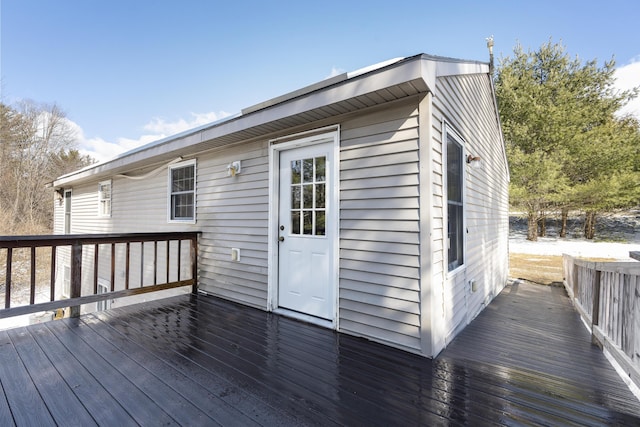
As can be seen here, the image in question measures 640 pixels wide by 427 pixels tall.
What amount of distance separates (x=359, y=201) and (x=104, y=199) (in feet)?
25.3

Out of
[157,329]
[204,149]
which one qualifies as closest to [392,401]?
[157,329]

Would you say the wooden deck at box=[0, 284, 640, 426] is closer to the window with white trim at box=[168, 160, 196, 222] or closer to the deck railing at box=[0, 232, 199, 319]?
the deck railing at box=[0, 232, 199, 319]

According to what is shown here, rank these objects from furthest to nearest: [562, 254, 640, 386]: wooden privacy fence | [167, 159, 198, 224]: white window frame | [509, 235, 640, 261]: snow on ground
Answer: [509, 235, 640, 261]: snow on ground → [167, 159, 198, 224]: white window frame → [562, 254, 640, 386]: wooden privacy fence

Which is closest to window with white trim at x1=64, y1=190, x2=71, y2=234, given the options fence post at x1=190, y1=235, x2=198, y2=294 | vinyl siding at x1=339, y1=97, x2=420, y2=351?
fence post at x1=190, y1=235, x2=198, y2=294

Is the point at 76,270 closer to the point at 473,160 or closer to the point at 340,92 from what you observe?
the point at 340,92

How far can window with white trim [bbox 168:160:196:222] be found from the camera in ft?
16.1

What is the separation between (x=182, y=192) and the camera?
512 centimetres

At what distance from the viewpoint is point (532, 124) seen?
40.9ft

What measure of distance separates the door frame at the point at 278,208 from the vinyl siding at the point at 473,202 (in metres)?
0.95

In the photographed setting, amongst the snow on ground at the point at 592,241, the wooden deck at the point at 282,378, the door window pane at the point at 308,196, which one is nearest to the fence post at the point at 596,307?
the wooden deck at the point at 282,378

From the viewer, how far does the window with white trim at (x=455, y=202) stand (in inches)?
117

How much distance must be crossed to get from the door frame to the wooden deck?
1.02ft

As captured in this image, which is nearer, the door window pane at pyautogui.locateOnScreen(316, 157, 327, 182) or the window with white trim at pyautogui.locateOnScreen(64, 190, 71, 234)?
the door window pane at pyautogui.locateOnScreen(316, 157, 327, 182)

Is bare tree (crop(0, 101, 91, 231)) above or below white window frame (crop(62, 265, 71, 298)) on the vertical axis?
above
